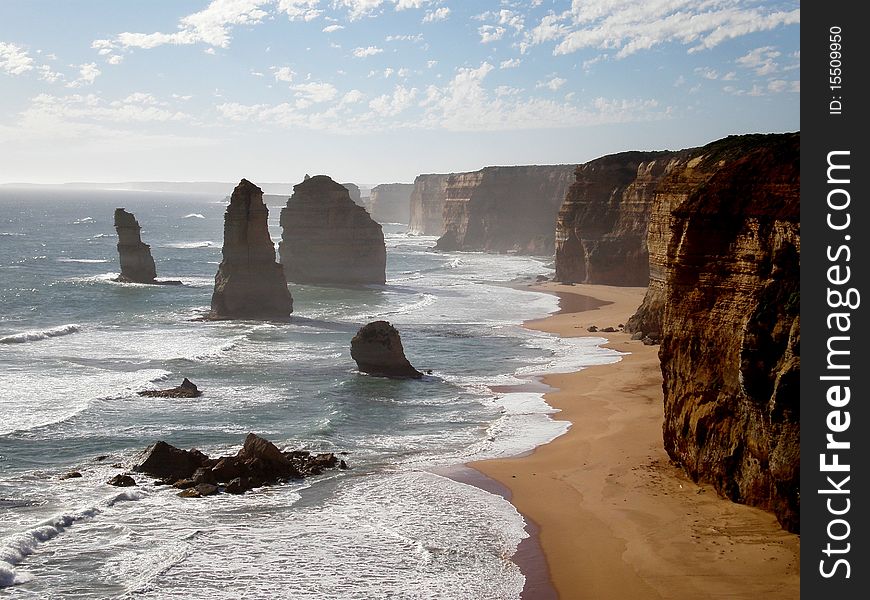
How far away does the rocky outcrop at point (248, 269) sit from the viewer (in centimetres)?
5709

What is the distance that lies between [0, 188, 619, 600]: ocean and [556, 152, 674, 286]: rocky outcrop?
12403mm

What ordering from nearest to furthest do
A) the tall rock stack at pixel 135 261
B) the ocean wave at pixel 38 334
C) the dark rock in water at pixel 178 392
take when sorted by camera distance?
1. the dark rock in water at pixel 178 392
2. the ocean wave at pixel 38 334
3. the tall rock stack at pixel 135 261

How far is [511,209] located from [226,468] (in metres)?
108

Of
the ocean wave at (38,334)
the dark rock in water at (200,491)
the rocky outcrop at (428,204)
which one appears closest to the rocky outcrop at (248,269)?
the ocean wave at (38,334)

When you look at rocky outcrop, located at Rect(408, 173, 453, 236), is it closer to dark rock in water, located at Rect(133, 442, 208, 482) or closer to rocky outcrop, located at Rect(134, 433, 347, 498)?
rocky outcrop, located at Rect(134, 433, 347, 498)

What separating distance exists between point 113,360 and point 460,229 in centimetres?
9444

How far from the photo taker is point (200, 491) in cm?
2397

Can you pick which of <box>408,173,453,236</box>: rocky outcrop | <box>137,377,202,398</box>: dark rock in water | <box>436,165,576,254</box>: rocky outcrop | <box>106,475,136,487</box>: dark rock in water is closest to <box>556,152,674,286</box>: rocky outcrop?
<box>436,165,576,254</box>: rocky outcrop

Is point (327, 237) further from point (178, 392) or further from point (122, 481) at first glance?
point (122, 481)

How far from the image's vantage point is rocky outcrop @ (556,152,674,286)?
73.3 m

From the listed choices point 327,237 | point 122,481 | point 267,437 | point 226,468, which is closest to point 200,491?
point 226,468

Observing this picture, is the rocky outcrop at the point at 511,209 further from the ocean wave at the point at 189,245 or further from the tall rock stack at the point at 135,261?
the tall rock stack at the point at 135,261

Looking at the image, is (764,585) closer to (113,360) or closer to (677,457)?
(677,457)

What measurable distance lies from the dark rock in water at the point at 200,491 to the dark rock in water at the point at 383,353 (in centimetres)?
1616
